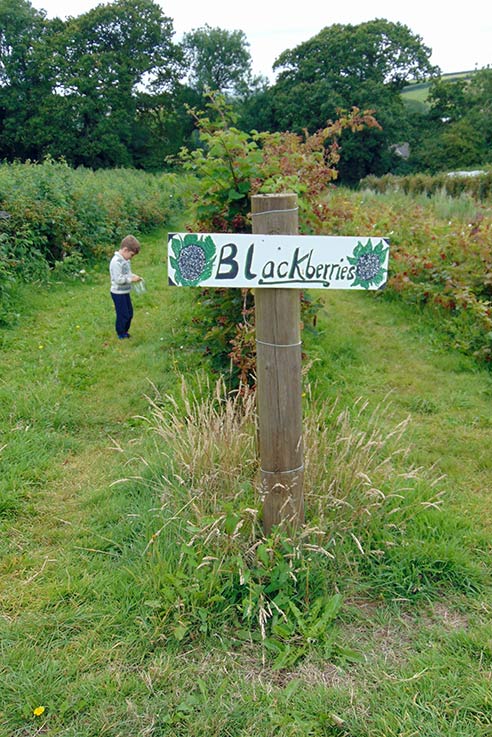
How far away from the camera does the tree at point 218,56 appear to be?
46.4 meters

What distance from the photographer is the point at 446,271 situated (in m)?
6.73

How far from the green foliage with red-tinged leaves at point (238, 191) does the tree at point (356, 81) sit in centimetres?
3685

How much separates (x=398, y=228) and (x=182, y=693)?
306 inches

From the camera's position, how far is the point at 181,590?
7.91 feet

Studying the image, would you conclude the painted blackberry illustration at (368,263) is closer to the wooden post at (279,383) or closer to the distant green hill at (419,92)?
the wooden post at (279,383)

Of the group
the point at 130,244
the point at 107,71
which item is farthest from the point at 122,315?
the point at 107,71

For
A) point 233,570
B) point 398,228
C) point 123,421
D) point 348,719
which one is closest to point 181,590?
point 233,570

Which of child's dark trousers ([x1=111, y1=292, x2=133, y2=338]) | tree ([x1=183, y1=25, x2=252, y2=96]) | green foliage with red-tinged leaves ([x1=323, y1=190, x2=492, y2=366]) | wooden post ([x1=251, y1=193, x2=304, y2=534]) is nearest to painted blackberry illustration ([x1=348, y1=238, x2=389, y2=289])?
wooden post ([x1=251, y1=193, x2=304, y2=534])

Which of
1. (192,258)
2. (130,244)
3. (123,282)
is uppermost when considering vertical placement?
(192,258)

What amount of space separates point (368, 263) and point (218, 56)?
51072 mm

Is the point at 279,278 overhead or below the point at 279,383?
overhead

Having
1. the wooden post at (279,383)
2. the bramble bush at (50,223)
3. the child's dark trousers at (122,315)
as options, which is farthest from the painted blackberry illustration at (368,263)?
the bramble bush at (50,223)

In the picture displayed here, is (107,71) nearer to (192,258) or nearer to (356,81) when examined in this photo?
(356,81)

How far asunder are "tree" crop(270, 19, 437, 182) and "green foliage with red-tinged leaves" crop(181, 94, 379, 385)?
36.8m
